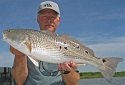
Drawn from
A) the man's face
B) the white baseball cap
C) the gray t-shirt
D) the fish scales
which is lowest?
the gray t-shirt

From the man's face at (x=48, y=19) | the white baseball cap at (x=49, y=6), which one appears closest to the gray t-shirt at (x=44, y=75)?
the man's face at (x=48, y=19)

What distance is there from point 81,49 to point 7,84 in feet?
11.9

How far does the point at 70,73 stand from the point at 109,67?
0.72 m

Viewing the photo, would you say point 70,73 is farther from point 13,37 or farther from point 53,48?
point 13,37

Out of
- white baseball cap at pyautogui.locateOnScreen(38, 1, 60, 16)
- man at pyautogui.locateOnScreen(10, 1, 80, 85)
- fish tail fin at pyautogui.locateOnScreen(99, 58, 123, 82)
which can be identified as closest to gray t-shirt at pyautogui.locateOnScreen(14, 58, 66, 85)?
man at pyautogui.locateOnScreen(10, 1, 80, 85)

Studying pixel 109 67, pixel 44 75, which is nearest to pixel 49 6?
pixel 44 75

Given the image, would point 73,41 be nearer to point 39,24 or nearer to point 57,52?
point 57,52

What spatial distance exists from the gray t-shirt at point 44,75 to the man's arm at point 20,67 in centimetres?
12

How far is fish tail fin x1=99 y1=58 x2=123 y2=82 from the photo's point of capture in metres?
5.07

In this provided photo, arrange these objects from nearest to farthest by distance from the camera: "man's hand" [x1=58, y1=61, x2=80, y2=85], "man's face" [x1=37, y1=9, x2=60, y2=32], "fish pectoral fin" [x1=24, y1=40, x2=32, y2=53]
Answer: "fish pectoral fin" [x1=24, y1=40, x2=32, y2=53] < "man's hand" [x1=58, y1=61, x2=80, y2=85] < "man's face" [x1=37, y1=9, x2=60, y2=32]

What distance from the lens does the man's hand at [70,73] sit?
16.4 feet

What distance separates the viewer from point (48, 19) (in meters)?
5.48

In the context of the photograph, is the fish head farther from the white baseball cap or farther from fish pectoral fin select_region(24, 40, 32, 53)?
the white baseball cap

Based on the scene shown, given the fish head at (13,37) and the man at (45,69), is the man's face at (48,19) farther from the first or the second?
the fish head at (13,37)
